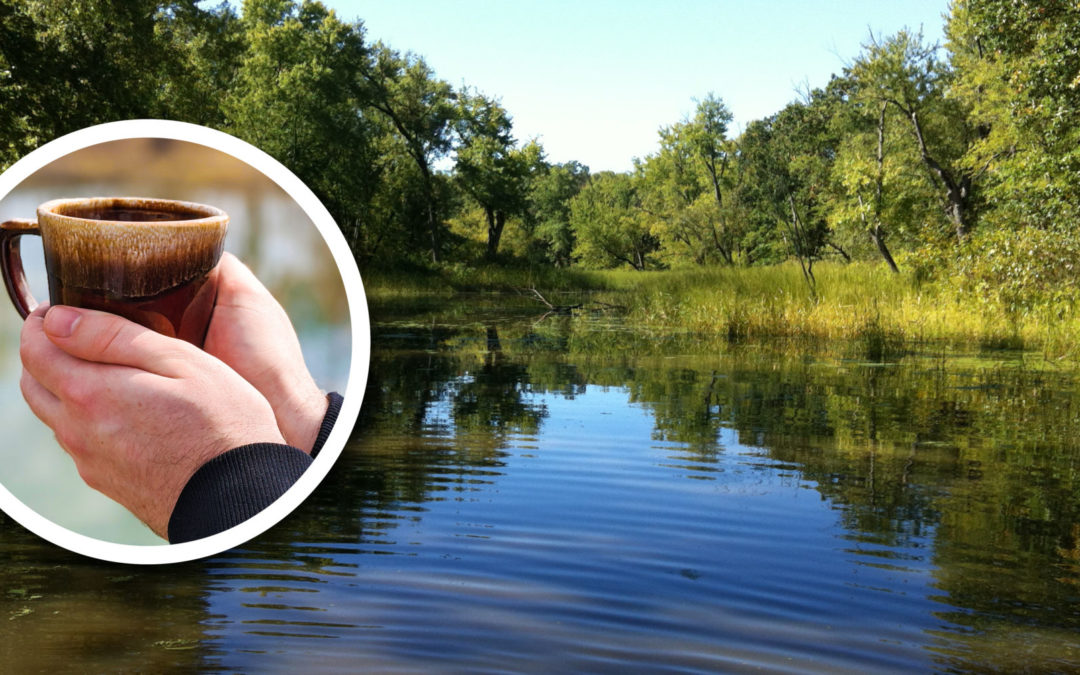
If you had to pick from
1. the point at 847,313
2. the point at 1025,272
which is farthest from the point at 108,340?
the point at 847,313

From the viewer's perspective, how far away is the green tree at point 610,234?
190ft

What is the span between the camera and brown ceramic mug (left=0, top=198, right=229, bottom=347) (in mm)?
1152

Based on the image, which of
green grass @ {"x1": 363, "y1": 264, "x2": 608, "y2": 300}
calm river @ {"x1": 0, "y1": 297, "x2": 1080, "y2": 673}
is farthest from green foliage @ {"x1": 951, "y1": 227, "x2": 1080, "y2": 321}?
green grass @ {"x1": 363, "y1": 264, "x2": 608, "y2": 300}

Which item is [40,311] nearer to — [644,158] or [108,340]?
[108,340]

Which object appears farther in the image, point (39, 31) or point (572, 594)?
point (39, 31)

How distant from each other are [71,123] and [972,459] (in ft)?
56.1

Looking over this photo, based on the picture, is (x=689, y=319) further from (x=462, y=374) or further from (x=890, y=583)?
(x=890, y=583)

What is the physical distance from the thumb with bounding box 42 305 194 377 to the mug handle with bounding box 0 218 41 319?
40 mm

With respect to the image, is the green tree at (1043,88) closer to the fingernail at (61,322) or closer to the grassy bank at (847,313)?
the grassy bank at (847,313)

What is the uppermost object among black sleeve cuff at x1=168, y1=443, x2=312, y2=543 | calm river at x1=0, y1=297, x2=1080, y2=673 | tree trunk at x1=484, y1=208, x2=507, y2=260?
tree trunk at x1=484, y1=208, x2=507, y2=260

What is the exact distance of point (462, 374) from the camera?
11.9 m

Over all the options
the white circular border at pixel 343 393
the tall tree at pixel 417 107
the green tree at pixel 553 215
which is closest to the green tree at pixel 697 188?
the green tree at pixel 553 215

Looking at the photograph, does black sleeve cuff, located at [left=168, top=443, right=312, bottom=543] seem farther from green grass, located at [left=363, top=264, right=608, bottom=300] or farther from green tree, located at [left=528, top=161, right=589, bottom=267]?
green tree, located at [left=528, top=161, right=589, bottom=267]

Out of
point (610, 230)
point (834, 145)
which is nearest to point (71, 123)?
point (834, 145)
